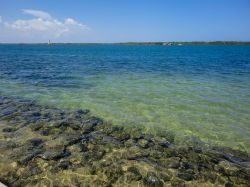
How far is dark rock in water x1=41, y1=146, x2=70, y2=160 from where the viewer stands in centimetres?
684

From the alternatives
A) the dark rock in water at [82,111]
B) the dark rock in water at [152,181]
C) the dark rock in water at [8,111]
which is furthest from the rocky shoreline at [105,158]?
the dark rock in water at [82,111]

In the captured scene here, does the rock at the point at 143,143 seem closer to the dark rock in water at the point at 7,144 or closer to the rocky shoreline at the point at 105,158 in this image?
the rocky shoreline at the point at 105,158

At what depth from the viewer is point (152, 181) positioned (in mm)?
5836

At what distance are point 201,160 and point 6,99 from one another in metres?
11.4

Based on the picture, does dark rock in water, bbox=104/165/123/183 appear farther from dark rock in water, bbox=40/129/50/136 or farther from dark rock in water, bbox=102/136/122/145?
dark rock in water, bbox=40/129/50/136

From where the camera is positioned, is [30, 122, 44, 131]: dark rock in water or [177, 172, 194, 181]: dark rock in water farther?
[30, 122, 44, 131]: dark rock in water

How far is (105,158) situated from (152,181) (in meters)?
1.64

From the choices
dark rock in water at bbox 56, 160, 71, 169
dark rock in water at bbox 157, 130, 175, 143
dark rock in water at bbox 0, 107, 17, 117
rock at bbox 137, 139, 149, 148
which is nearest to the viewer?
dark rock in water at bbox 56, 160, 71, 169

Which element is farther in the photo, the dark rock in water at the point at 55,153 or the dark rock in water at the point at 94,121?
the dark rock in water at the point at 94,121

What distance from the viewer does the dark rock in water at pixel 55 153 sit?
684cm

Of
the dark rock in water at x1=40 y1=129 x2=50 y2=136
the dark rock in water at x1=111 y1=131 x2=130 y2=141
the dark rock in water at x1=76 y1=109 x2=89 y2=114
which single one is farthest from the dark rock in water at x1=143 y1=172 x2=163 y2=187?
the dark rock in water at x1=76 y1=109 x2=89 y2=114

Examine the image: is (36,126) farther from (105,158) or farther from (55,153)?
(105,158)

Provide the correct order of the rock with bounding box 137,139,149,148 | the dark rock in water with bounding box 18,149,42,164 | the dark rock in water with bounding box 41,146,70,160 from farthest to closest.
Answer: the rock with bounding box 137,139,149,148, the dark rock in water with bounding box 41,146,70,160, the dark rock in water with bounding box 18,149,42,164

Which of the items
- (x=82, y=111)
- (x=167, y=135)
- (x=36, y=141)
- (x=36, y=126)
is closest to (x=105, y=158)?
(x=36, y=141)
